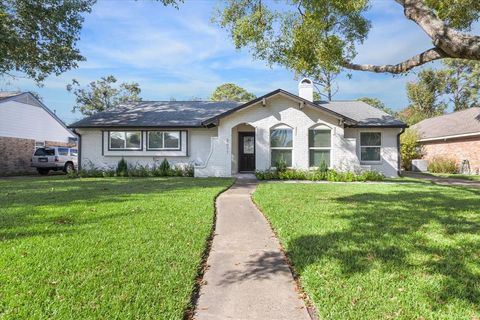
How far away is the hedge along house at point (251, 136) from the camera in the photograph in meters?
16.8

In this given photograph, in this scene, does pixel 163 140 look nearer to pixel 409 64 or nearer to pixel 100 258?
pixel 409 64

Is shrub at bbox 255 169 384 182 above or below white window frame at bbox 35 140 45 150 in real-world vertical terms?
below

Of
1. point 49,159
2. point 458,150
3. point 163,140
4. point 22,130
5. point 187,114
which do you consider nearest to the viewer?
point 163,140

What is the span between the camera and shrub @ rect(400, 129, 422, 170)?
2495cm

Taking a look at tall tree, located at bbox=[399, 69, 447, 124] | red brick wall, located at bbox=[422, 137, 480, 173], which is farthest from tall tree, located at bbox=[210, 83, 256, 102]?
red brick wall, located at bbox=[422, 137, 480, 173]

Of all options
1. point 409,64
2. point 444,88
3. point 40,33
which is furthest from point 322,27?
point 444,88

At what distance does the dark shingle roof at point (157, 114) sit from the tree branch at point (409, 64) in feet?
34.7

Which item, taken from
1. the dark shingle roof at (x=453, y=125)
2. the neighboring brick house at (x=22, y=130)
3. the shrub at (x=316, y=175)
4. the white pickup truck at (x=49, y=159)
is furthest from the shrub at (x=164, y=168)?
the dark shingle roof at (x=453, y=125)

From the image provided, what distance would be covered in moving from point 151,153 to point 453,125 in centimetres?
2196

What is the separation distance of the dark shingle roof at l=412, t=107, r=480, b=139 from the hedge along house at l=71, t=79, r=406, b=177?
25.8 ft

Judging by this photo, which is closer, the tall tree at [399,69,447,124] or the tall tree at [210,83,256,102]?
the tall tree at [399,69,447,124]

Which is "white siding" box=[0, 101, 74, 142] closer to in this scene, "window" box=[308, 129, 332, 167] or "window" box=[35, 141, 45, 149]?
"window" box=[35, 141, 45, 149]

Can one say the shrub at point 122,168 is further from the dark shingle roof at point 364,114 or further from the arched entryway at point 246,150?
the dark shingle roof at point 364,114

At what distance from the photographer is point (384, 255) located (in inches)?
185
